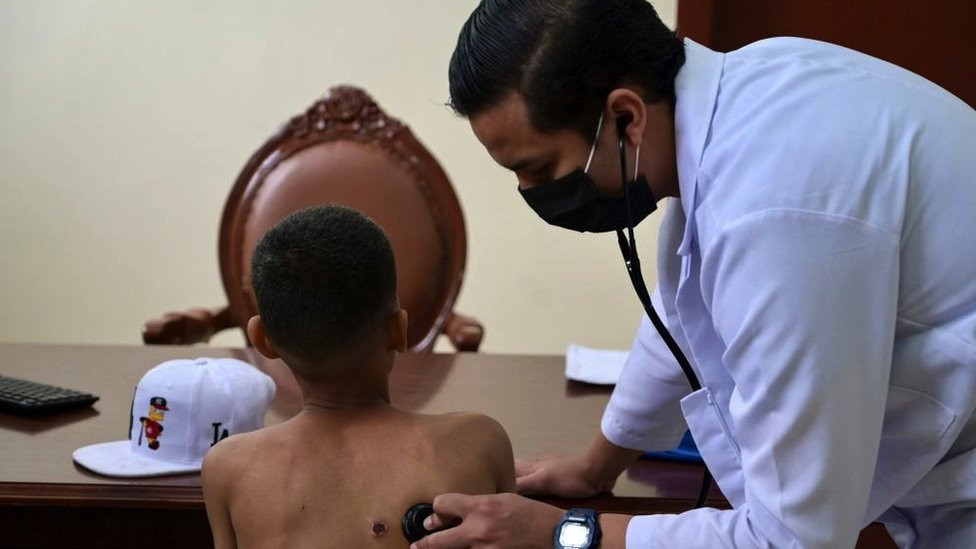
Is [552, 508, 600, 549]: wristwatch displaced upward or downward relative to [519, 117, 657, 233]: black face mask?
downward

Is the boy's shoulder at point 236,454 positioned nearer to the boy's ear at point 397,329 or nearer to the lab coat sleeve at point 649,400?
the boy's ear at point 397,329

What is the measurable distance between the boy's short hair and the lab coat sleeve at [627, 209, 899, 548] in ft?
1.15

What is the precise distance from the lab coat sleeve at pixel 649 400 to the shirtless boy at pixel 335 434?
0.87 feet

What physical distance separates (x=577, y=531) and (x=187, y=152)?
7.82 feet

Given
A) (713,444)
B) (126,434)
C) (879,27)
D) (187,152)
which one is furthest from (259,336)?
(879,27)

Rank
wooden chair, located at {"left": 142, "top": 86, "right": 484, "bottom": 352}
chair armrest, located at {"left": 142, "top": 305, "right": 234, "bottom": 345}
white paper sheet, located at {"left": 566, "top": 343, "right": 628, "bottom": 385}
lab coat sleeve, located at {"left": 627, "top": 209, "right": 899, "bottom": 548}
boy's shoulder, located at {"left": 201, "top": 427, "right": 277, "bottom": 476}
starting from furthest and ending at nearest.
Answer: wooden chair, located at {"left": 142, "top": 86, "right": 484, "bottom": 352} → chair armrest, located at {"left": 142, "top": 305, "right": 234, "bottom": 345} → white paper sheet, located at {"left": 566, "top": 343, "right": 628, "bottom": 385} → boy's shoulder, located at {"left": 201, "top": 427, "right": 277, "bottom": 476} → lab coat sleeve, located at {"left": 627, "top": 209, "right": 899, "bottom": 548}

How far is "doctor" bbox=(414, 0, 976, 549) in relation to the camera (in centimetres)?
98

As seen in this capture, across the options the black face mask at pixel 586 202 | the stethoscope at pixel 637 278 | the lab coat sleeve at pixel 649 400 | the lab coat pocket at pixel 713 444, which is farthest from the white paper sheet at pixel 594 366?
the black face mask at pixel 586 202

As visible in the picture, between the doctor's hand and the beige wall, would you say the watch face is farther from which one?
the beige wall

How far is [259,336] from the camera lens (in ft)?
4.08

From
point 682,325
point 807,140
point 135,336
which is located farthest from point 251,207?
point 807,140

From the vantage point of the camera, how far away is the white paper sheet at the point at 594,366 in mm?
1896

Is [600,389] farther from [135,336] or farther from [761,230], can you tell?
[135,336]

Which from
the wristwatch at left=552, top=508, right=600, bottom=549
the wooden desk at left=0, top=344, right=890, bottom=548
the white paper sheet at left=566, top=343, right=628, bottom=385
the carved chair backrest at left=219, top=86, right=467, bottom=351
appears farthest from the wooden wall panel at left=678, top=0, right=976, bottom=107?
the wristwatch at left=552, top=508, right=600, bottom=549
